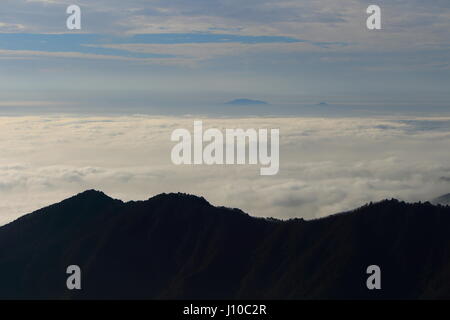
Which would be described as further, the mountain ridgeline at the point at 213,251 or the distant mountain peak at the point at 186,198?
the distant mountain peak at the point at 186,198

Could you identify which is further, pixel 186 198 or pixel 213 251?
pixel 186 198

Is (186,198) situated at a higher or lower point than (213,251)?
higher

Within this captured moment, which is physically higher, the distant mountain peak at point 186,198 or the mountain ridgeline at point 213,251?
the distant mountain peak at point 186,198

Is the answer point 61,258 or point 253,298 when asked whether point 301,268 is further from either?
point 61,258

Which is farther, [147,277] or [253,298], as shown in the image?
[147,277]

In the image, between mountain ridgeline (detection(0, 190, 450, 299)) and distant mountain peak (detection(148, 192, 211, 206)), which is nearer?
mountain ridgeline (detection(0, 190, 450, 299))

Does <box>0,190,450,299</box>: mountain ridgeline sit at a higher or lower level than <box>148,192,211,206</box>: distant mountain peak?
lower
